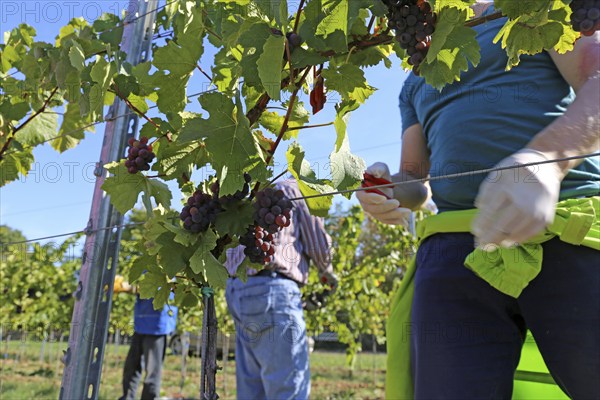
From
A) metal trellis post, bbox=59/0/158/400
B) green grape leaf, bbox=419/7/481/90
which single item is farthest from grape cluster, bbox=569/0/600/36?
metal trellis post, bbox=59/0/158/400

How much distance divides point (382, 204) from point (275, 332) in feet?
4.19

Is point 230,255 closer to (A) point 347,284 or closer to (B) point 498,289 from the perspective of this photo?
(B) point 498,289

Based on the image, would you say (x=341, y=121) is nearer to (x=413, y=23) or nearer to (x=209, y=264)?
(x=413, y=23)

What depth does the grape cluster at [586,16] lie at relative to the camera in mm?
691

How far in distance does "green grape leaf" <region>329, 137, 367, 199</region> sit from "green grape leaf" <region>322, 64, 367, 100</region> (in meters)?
0.09

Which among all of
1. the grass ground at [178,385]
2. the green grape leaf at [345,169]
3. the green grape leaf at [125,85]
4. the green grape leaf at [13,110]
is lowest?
the grass ground at [178,385]

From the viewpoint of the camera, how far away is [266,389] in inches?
102

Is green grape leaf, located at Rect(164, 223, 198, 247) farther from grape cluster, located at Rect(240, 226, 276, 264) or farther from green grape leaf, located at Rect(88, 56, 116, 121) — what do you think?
green grape leaf, located at Rect(88, 56, 116, 121)

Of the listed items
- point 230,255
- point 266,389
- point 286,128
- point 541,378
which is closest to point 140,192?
point 286,128

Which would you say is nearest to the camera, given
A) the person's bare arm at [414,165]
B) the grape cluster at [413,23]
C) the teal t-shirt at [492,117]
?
the grape cluster at [413,23]

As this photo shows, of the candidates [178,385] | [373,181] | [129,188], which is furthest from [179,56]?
[178,385]

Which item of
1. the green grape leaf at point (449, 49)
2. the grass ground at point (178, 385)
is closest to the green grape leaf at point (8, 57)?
the green grape leaf at point (449, 49)

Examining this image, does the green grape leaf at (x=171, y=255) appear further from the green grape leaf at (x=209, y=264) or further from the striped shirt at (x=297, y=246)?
the striped shirt at (x=297, y=246)

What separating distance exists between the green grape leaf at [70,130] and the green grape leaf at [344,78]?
1.35 metres
